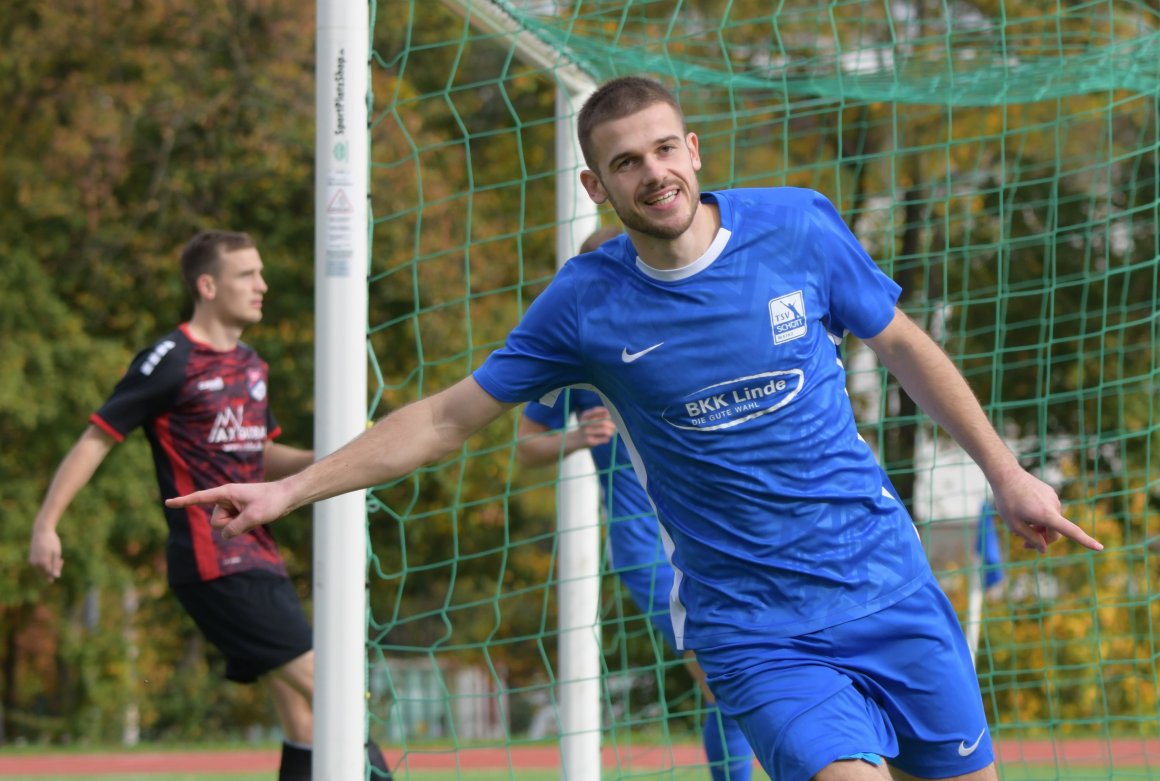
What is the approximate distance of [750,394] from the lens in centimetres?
308

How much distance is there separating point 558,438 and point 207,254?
1.44 metres

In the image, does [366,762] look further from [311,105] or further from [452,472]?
[311,105]

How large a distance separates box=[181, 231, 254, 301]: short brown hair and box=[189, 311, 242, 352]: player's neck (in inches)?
3.9

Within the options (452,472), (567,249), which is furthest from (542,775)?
(452,472)

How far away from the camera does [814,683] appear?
2951 millimetres

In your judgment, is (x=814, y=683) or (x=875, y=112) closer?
(x=814, y=683)

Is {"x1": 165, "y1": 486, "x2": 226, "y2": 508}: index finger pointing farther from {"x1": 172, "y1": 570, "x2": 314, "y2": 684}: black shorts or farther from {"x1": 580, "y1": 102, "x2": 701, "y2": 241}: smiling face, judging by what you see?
{"x1": 172, "y1": 570, "x2": 314, "y2": 684}: black shorts

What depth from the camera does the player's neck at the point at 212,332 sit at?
5227 mm

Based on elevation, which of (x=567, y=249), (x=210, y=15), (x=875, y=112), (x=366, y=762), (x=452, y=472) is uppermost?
(x=210, y=15)

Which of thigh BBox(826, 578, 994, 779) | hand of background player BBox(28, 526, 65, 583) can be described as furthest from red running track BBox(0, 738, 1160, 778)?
thigh BBox(826, 578, 994, 779)

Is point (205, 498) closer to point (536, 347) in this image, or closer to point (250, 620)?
point (536, 347)

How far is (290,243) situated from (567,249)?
11.7 meters

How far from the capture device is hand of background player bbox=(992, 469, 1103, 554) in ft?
9.57

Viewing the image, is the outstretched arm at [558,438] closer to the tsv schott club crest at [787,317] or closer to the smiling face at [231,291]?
the smiling face at [231,291]
